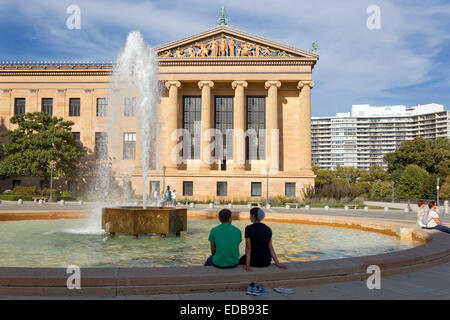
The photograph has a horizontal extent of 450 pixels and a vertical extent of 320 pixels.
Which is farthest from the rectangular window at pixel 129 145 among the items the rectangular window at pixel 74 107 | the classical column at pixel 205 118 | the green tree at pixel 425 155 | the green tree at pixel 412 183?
the green tree at pixel 425 155

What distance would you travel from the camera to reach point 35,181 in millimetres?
55750

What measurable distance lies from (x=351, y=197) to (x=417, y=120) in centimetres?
15715

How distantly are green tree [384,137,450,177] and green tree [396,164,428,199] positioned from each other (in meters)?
7.47

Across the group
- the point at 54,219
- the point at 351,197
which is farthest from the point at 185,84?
the point at 54,219

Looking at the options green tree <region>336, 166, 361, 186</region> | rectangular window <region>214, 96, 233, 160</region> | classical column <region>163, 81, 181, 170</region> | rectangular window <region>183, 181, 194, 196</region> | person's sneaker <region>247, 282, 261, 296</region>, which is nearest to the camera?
person's sneaker <region>247, 282, 261, 296</region>

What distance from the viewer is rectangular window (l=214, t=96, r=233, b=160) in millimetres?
54562

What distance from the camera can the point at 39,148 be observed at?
49344 millimetres

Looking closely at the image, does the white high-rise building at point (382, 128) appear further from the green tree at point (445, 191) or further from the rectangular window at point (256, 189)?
the rectangular window at point (256, 189)

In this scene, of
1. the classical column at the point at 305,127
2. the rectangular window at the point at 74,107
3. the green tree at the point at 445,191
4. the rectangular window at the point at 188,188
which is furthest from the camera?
the green tree at the point at 445,191

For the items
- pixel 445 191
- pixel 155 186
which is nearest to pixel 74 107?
pixel 155 186

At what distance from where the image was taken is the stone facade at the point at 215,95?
51.1 metres

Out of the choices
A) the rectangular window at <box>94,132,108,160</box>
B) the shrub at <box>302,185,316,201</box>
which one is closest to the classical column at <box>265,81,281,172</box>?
the shrub at <box>302,185,316,201</box>

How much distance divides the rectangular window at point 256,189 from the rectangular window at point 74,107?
27.6 meters

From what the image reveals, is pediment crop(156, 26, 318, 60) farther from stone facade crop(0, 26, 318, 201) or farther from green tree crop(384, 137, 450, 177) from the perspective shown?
green tree crop(384, 137, 450, 177)
